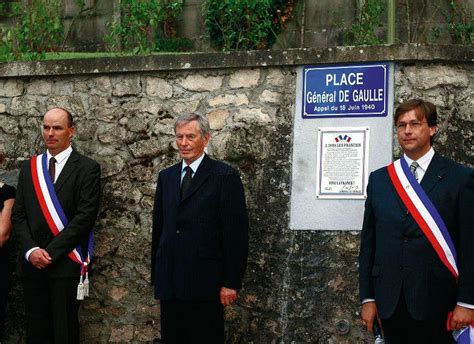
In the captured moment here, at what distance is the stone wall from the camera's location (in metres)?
5.46

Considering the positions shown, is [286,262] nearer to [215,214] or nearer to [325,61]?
[215,214]

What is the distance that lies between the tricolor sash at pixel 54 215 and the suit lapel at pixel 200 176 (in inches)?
35.5

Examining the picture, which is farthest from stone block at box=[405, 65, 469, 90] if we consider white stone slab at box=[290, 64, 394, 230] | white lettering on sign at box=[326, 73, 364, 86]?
white lettering on sign at box=[326, 73, 364, 86]

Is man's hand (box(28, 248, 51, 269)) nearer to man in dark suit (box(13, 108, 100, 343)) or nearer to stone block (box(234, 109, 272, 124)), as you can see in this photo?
man in dark suit (box(13, 108, 100, 343))

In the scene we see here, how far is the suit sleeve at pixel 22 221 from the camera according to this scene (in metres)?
5.56

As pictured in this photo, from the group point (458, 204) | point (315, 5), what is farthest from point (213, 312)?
point (315, 5)

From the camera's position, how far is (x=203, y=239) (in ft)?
16.6

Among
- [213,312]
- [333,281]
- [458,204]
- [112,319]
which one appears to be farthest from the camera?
[112,319]

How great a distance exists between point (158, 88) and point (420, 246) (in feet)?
8.00

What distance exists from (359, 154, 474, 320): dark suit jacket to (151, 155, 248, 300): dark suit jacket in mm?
857

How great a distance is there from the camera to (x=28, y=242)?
5.55 meters

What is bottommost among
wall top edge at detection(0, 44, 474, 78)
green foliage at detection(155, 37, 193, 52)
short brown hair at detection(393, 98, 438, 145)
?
short brown hair at detection(393, 98, 438, 145)

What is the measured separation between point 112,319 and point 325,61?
2.20m

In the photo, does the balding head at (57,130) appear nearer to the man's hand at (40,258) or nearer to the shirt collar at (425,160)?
the man's hand at (40,258)
